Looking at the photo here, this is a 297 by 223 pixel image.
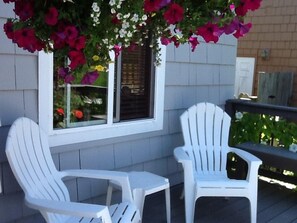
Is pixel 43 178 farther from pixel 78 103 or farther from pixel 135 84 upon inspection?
pixel 135 84

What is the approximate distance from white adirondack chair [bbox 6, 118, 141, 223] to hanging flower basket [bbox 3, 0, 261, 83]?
81cm

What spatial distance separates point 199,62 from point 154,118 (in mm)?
778

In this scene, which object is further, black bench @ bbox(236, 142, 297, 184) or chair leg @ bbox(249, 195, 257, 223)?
black bench @ bbox(236, 142, 297, 184)

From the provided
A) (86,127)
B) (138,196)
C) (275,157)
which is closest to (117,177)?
(138,196)

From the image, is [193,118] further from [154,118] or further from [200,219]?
[200,219]

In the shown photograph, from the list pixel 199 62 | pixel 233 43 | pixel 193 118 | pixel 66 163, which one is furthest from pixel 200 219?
pixel 233 43

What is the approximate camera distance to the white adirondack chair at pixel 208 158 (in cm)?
279

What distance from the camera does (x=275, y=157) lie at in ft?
11.4

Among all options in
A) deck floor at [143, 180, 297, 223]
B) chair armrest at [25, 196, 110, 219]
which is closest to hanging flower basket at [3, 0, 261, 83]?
chair armrest at [25, 196, 110, 219]

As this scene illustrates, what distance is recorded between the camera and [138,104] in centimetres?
321

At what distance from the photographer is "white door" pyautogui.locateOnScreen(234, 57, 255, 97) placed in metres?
6.73

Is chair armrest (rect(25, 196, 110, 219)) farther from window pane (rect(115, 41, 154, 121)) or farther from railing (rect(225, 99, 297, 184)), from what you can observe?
railing (rect(225, 99, 297, 184))

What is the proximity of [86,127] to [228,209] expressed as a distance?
144 centimetres

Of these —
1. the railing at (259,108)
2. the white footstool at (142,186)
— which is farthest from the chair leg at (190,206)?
the railing at (259,108)
